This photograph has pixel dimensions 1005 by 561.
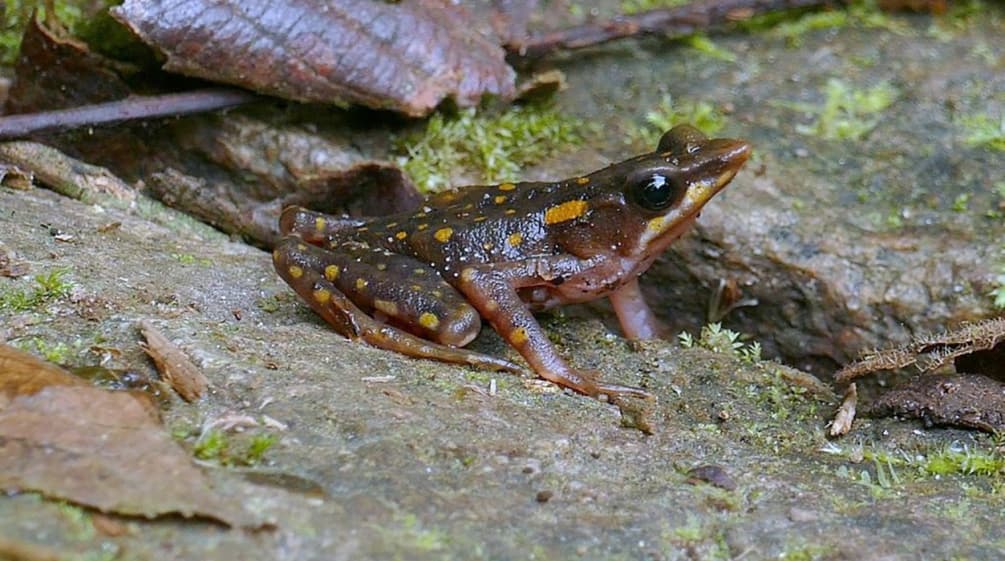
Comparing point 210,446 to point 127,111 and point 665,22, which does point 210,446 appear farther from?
point 665,22

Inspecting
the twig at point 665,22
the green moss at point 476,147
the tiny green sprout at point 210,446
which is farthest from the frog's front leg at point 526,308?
the twig at point 665,22

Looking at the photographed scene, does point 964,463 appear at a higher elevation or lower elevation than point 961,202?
higher

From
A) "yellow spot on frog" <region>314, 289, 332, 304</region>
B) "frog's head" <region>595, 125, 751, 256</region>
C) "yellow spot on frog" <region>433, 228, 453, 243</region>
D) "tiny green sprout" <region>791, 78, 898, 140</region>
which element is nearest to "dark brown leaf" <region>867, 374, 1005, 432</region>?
"frog's head" <region>595, 125, 751, 256</region>

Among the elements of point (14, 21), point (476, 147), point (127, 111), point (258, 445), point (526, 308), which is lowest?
point (526, 308)

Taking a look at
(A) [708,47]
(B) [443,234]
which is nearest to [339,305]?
(B) [443,234]

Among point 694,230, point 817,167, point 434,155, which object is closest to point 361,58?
point 434,155

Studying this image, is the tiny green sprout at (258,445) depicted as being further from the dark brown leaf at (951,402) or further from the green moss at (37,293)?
the dark brown leaf at (951,402)

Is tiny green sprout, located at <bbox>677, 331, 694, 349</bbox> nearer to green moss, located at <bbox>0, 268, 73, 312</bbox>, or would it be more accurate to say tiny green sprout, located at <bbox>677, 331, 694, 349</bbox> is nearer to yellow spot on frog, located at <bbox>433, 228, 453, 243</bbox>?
yellow spot on frog, located at <bbox>433, 228, 453, 243</bbox>
